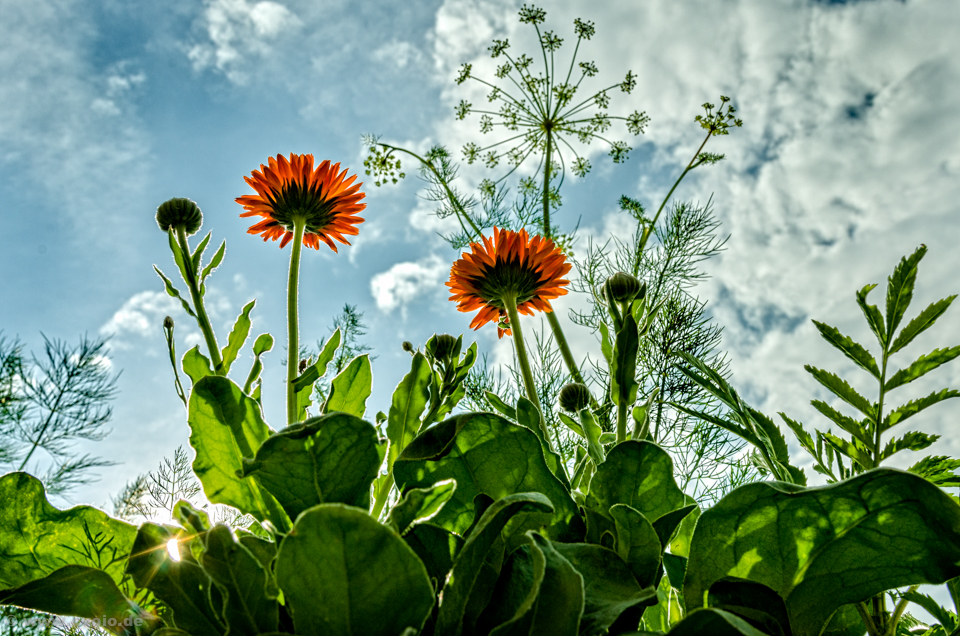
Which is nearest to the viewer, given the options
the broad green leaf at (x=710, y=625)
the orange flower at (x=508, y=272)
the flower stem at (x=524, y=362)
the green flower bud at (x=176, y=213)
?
the broad green leaf at (x=710, y=625)

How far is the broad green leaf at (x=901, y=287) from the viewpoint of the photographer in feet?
1.66

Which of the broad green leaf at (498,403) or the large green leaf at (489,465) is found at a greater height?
the broad green leaf at (498,403)

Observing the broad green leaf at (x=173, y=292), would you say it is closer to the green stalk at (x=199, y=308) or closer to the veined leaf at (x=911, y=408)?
the green stalk at (x=199, y=308)

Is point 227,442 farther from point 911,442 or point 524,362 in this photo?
point 911,442

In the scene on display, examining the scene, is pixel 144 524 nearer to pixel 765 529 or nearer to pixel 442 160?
pixel 765 529

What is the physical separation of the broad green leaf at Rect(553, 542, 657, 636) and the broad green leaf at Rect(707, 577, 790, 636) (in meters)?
0.06

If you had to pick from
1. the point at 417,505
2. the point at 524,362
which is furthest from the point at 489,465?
the point at 524,362

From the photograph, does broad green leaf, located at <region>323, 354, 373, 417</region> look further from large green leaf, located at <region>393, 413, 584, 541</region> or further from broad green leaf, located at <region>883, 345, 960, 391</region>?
broad green leaf, located at <region>883, 345, 960, 391</region>

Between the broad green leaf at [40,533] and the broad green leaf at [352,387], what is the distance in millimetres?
195

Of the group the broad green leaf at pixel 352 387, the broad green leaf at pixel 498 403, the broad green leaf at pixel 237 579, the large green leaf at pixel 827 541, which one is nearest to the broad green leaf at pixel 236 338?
the broad green leaf at pixel 352 387

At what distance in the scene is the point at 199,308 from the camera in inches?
26.6

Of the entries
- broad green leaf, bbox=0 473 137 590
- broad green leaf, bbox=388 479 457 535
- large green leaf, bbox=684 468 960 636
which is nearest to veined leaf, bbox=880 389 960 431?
large green leaf, bbox=684 468 960 636

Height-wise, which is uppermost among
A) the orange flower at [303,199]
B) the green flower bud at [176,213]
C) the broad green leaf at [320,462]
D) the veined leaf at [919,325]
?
the orange flower at [303,199]

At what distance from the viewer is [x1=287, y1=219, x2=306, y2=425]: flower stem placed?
0.61 meters
